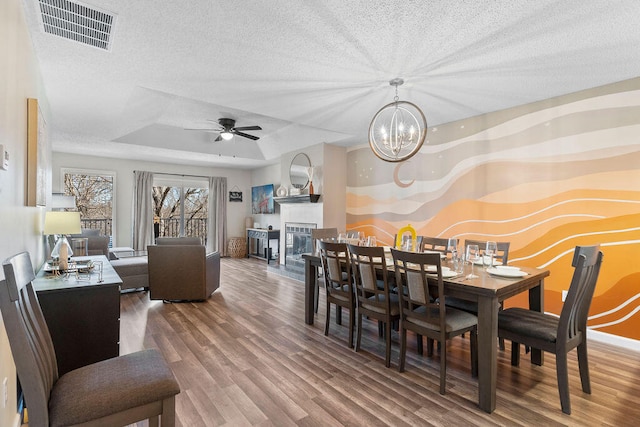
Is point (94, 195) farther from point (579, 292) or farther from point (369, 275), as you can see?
point (579, 292)

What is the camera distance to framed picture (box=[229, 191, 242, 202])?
9289 mm

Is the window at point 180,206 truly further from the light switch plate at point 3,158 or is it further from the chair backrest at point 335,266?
the light switch plate at point 3,158

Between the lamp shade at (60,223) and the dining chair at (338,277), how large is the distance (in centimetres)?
229

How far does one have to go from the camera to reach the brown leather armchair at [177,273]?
4.33m

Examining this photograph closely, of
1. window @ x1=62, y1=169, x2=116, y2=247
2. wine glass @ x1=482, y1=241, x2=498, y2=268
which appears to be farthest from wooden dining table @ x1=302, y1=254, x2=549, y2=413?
window @ x1=62, y1=169, x2=116, y2=247

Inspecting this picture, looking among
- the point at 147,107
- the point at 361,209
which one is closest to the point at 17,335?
the point at 147,107

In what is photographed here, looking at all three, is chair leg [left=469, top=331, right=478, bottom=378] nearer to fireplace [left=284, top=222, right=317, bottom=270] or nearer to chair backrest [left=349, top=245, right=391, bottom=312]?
chair backrest [left=349, top=245, right=391, bottom=312]

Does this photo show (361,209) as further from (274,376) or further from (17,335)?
(17,335)

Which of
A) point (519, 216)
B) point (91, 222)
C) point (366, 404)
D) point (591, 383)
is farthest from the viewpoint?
point (91, 222)

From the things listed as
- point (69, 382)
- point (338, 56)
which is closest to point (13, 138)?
point (69, 382)

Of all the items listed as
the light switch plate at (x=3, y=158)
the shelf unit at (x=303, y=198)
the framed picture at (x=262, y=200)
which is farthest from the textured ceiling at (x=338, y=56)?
the framed picture at (x=262, y=200)

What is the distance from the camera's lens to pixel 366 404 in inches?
83.5

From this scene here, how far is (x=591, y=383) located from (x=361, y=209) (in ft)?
13.4

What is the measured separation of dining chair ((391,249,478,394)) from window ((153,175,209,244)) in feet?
24.9
